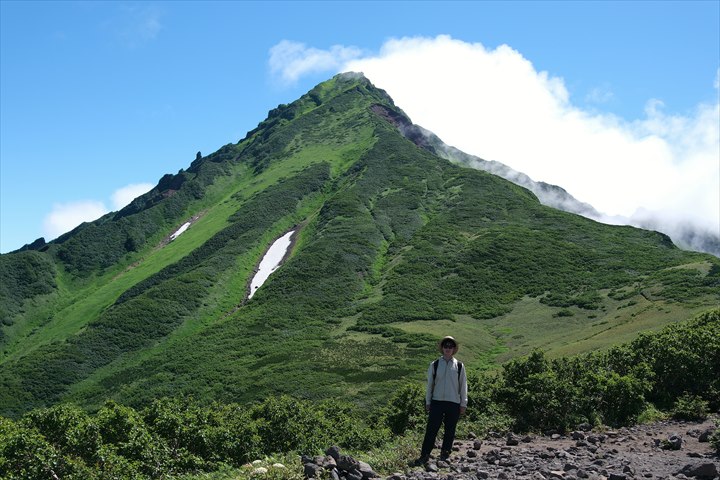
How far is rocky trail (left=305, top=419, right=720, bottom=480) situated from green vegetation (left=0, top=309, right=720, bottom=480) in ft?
2.99

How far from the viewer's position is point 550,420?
16609mm

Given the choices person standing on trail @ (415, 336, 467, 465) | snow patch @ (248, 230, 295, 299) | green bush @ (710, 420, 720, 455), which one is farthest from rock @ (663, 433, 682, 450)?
snow patch @ (248, 230, 295, 299)

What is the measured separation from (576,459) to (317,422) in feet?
33.9

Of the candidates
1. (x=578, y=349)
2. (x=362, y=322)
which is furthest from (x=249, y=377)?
(x=578, y=349)

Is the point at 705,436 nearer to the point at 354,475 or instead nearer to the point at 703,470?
the point at 703,470

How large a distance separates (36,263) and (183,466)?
436ft

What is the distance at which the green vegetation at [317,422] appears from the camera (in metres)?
12.8

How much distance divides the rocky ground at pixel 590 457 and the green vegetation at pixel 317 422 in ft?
3.50

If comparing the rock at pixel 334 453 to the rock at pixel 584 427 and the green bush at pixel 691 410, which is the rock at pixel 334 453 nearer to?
the rock at pixel 584 427

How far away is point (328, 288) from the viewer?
319 feet

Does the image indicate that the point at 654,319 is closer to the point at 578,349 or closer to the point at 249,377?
the point at 578,349

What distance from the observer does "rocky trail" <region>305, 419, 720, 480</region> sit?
1054 cm

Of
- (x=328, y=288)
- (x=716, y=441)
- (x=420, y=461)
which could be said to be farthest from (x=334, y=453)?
(x=328, y=288)

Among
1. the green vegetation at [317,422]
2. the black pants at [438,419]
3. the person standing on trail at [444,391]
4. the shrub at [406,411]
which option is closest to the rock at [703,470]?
the green vegetation at [317,422]
